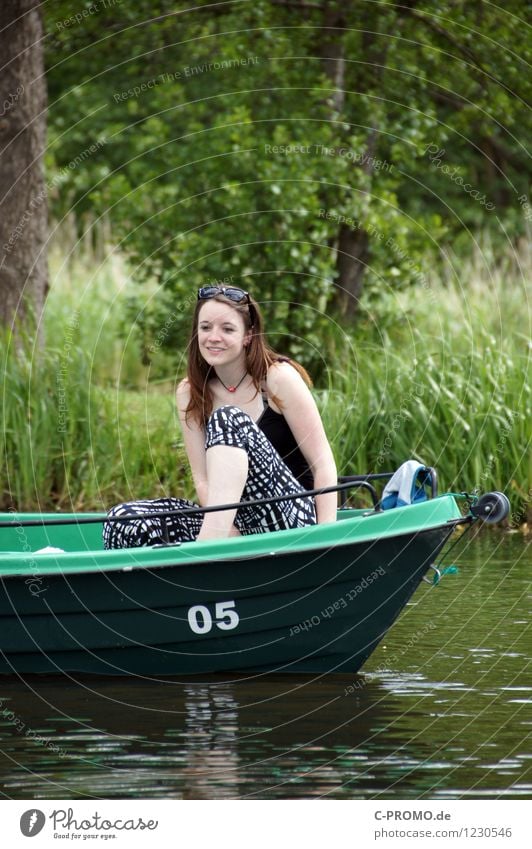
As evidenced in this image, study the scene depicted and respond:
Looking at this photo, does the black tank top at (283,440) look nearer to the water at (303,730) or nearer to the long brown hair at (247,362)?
the long brown hair at (247,362)

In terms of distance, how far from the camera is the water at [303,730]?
4.21 meters

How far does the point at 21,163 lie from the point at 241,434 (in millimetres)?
5133

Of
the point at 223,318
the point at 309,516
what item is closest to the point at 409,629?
the point at 309,516

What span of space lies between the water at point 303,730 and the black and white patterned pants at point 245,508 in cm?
60

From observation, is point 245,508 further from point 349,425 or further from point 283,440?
point 349,425

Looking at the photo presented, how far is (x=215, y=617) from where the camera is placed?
5434 mm

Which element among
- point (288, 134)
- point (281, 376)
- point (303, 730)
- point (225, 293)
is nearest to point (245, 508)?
point (281, 376)

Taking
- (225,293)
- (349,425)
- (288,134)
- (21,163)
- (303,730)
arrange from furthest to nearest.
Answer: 1. (288,134)
2. (21,163)
3. (349,425)
4. (225,293)
5. (303,730)

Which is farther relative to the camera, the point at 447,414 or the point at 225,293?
the point at 447,414

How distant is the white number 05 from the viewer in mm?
5410

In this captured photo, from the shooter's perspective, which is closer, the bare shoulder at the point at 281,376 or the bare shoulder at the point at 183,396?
the bare shoulder at the point at 281,376

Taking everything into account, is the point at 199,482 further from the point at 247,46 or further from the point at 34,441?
the point at 247,46

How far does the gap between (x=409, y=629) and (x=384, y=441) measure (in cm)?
262

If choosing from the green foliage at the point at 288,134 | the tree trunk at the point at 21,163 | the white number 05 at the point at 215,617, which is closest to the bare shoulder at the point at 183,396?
the white number 05 at the point at 215,617
